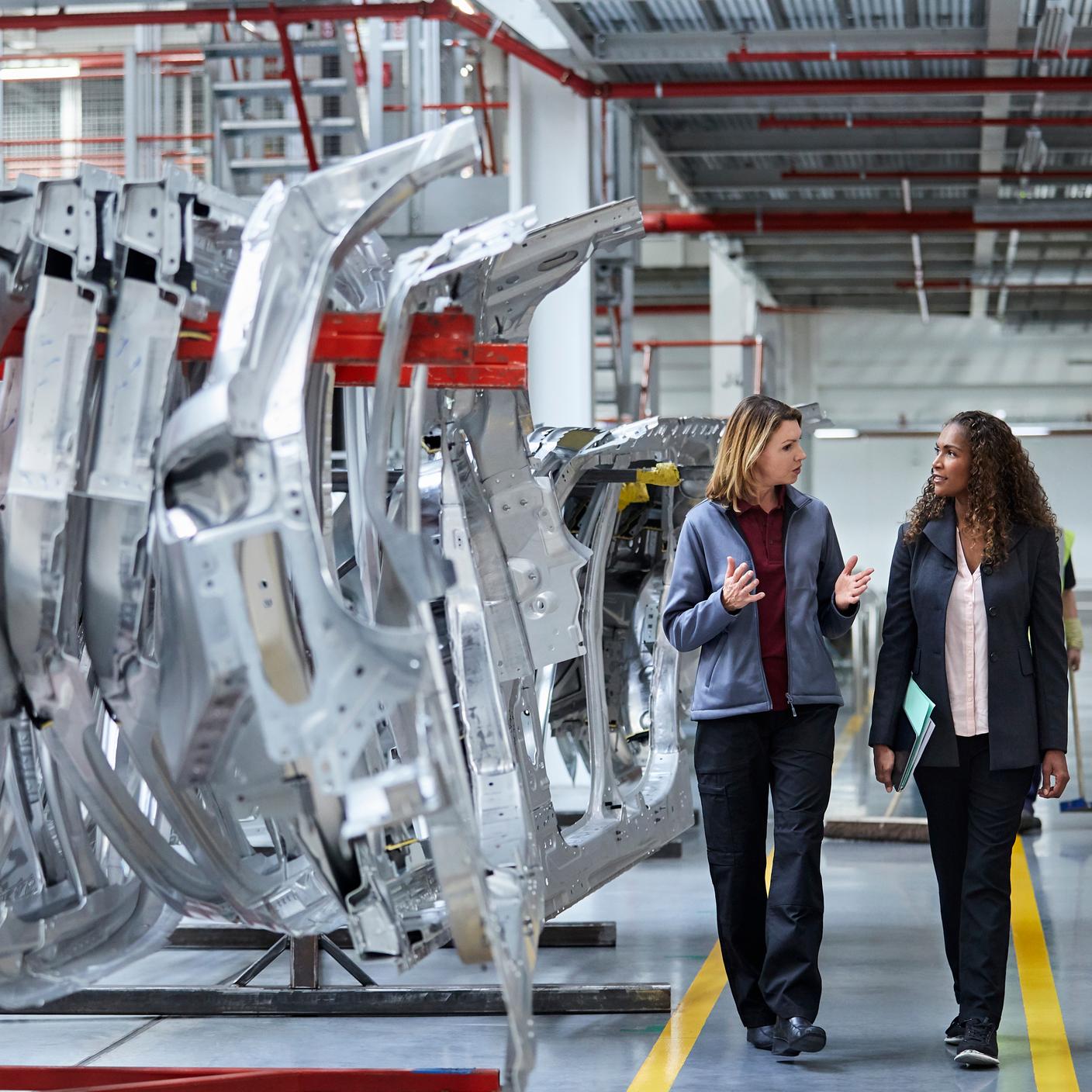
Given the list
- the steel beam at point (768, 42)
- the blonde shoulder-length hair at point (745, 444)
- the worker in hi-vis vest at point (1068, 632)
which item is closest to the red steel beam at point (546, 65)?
the steel beam at point (768, 42)

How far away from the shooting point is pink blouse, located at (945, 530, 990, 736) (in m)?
4.64

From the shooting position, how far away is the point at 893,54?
31.4 ft

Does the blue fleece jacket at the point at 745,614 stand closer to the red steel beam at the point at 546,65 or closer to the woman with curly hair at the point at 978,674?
the woman with curly hair at the point at 978,674

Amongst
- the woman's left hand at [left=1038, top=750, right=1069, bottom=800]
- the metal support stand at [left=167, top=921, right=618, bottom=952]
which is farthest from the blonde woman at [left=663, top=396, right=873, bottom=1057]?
the metal support stand at [left=167, top=921, right=618, bottom=952]

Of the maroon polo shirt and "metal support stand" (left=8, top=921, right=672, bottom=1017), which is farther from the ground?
the maroon polo shirt

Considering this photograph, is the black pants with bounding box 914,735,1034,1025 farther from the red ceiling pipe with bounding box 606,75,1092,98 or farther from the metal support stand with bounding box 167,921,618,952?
the red ceiling pipe with bounding box 606,75,1092,98

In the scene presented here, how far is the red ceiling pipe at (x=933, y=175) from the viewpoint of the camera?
13.9 m

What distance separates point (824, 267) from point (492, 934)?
58.9 feet

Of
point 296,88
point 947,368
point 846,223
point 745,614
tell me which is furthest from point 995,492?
point 947,368

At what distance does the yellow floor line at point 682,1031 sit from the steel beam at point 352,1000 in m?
0.11

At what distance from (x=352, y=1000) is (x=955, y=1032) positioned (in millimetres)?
1920

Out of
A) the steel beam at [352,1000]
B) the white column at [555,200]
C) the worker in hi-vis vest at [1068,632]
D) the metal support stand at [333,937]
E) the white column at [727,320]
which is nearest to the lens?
the steel beam at [352,1000]

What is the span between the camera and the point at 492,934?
122 inches

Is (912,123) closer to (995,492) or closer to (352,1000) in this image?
(995,492)
